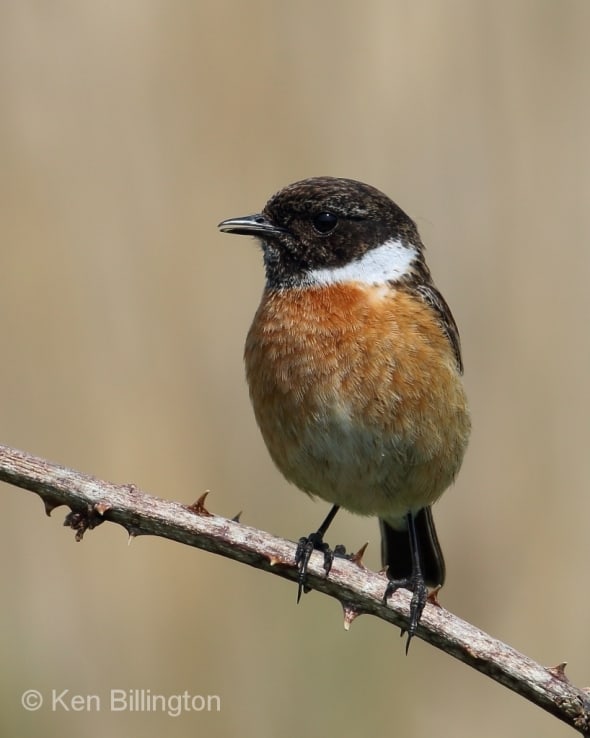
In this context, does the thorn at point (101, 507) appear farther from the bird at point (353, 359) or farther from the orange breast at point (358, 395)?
the orange breast at point (358, 395)

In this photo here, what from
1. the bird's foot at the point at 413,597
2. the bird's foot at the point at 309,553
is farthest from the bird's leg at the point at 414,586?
the bird's foot at the point at 309,553

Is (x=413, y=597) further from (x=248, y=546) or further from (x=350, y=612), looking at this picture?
(x=248, y=546)

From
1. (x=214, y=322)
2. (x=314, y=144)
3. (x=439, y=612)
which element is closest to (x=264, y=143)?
(x=314, y=144)

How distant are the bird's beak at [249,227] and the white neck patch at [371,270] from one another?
0.22 meters

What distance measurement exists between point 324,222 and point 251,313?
0.98 m

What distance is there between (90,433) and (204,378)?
569mm

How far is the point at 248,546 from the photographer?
298cm

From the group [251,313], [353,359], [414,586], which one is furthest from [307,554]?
[251,313]

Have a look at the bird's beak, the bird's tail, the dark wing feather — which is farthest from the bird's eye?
the bird's tail

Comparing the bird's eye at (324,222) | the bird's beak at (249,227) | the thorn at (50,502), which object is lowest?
the thorn at (50,502)

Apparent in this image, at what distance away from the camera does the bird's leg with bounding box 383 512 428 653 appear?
3189mm

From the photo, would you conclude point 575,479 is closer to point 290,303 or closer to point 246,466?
point 246,466

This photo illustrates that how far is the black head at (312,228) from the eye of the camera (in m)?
4.38

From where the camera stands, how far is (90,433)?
5074mm
